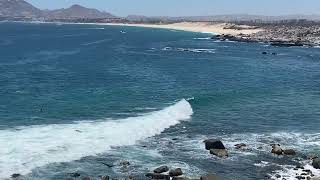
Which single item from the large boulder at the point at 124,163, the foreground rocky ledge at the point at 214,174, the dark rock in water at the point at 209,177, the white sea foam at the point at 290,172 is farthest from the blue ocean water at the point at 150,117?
the dark rock in water at the point at 209,177

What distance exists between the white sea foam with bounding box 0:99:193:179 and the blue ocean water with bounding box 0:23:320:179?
0.08 m

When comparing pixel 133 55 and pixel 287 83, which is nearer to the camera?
pixel 287 83

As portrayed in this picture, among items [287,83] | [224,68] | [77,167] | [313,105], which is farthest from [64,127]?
[224,68]

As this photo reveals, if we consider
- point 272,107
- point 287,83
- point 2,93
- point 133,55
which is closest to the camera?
point 272,107

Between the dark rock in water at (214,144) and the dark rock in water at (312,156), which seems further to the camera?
the dark rock in water at (214,144)

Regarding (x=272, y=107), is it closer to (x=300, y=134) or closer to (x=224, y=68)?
(x=300, y=134)

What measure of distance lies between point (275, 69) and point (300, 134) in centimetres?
4913

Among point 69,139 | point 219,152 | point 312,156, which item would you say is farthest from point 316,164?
point 69,139

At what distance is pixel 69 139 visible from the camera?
147ft

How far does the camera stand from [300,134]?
4894 centimetres

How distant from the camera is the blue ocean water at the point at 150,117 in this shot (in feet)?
130

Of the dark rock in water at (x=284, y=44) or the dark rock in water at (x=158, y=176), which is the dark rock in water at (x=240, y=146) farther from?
the dark rock in water at (x=284, y=44)

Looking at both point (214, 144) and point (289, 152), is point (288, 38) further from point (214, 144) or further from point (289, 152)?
point (214, 144)

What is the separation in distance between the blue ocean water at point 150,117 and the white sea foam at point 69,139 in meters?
0.08
